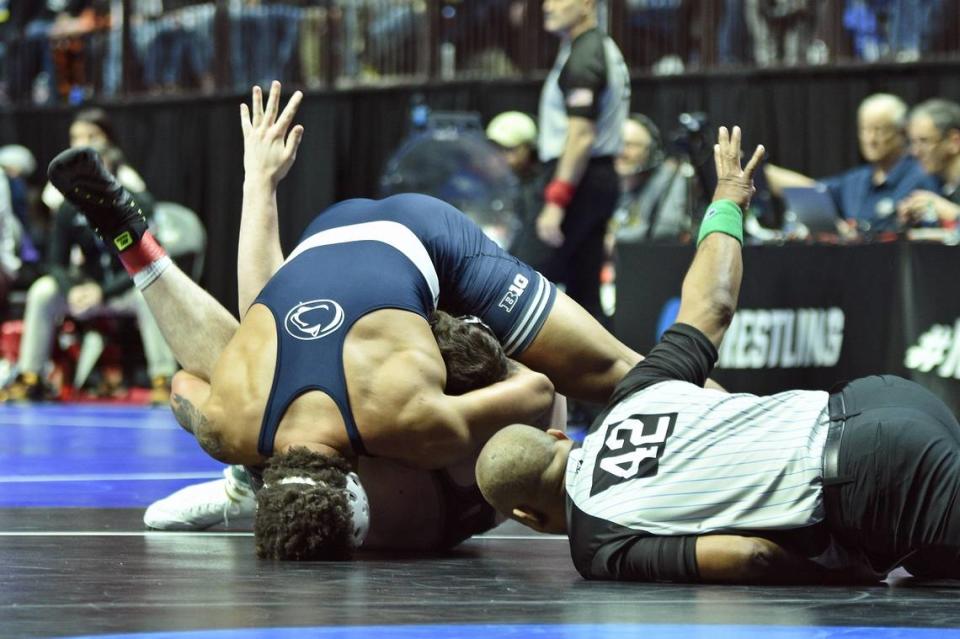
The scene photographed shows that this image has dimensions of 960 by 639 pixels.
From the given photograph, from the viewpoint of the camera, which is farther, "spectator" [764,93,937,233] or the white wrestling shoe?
"spectator" [764,93,937,233]

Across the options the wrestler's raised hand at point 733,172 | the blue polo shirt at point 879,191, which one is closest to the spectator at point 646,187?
the blue polo shirt at point 879,191

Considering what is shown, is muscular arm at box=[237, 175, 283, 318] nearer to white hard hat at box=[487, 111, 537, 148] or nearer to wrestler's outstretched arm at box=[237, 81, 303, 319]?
wrestler's outstretched arm at box=[237, 81, 303, 319]

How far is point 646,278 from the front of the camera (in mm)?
6570

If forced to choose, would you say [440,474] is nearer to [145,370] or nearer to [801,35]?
[801,35]

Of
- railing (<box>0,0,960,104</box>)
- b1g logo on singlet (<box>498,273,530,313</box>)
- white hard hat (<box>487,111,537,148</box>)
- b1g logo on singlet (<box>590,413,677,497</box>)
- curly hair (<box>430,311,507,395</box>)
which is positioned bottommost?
b1g logo on singlet (<box>590,413,677,497</box>)

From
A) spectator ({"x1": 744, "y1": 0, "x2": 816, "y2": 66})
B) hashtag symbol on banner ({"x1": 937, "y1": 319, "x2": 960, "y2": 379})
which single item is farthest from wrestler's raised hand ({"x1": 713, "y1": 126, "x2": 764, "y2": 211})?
spectator ({"x1": 744, "y1": 0, "x2": 816, "y2": 66})

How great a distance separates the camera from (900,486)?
295cm

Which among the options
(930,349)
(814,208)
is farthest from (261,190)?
(814,208)

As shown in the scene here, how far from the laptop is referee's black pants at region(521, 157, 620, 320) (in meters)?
0.74

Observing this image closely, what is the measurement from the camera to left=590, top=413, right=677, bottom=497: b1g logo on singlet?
3.10 m

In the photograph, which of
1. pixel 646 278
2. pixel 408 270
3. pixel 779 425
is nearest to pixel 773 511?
pixel 779 425

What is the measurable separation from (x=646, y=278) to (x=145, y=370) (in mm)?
5126

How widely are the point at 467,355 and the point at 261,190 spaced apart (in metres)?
1.02

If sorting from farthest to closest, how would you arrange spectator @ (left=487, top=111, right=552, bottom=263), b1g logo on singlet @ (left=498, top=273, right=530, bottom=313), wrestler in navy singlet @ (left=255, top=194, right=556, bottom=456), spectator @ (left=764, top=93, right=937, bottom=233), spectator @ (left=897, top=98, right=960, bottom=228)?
spectator @ (left=487, top=111, right=552, bottom=263) → spectator @ (left=764, top=93, right=937, bottom=233) → spectator @ (left=897, top=98, right=960, bottom=228) → b1g logo on singlet @ (left=498, top=273, right=530, bottom=313) → wrestler in navy singlet @ (left=255, top=194, right=556, bottom=456)
